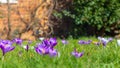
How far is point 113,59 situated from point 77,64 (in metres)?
0.75

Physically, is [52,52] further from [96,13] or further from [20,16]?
[20,16]

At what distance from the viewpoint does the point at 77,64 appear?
296 cm

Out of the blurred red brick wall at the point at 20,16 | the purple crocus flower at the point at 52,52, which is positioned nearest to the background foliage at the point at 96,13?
the blurred red brick wall at the point at 20,16

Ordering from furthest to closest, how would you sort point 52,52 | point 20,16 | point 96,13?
point 20,16
point 96,13
point 52,52

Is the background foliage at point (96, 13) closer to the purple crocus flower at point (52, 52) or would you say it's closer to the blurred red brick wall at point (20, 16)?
the blurred red brick wall at point (20, 16)

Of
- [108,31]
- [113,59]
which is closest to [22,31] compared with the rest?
[108,31]

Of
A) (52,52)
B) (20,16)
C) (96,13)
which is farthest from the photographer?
A: (20,16)

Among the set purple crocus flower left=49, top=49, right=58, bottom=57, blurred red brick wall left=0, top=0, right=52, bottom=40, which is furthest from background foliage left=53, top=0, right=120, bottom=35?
purple crocus flower left=49, top=49, right=58, bottom=57

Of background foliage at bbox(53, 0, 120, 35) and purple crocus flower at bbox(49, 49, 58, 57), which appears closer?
purple crocus flower at bbox(49, 49, 58, 57)

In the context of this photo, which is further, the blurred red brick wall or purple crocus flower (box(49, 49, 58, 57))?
the blurred red brick wall

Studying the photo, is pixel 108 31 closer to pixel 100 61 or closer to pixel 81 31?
pixel 81 31

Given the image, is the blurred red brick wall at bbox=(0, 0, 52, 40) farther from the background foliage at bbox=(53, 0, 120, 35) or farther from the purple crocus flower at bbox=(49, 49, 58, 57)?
the purple crocus flower at bbox=(49, 49, 58, 57)

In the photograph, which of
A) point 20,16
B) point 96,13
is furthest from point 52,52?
point 20,16

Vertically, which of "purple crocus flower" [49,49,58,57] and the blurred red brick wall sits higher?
"purple crocus flower" [49,49,58,57]
